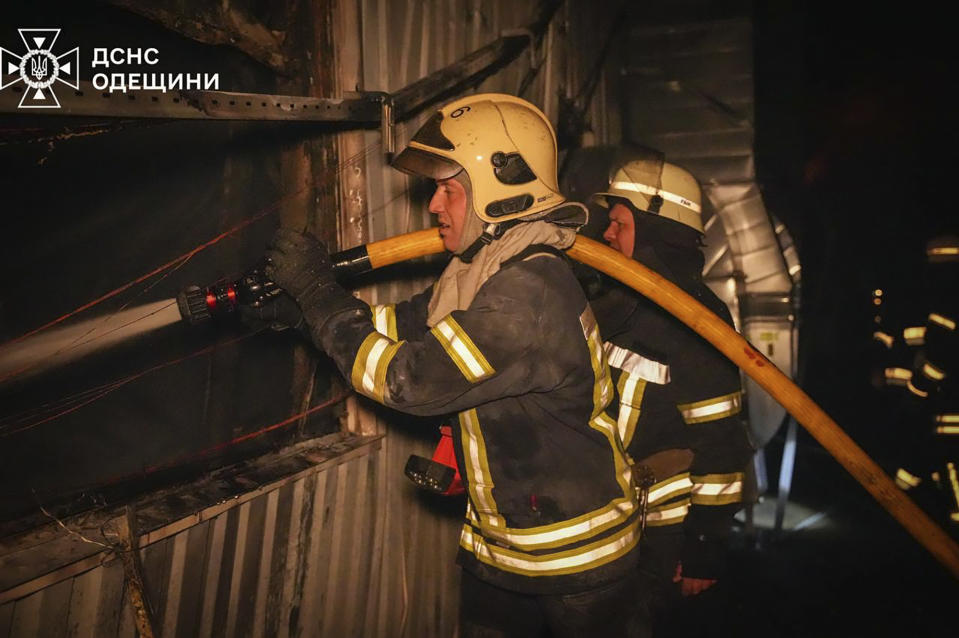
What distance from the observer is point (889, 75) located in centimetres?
1127

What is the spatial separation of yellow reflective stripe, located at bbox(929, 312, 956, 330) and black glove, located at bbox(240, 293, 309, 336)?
16.5 feet

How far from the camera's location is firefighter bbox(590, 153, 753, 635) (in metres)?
2.95

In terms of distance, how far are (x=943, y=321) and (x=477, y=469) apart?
14.9 feet

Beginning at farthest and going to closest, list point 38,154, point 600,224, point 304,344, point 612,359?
1. point 600,224
2. point 612,359
3. point 304,344
4. point 38,154

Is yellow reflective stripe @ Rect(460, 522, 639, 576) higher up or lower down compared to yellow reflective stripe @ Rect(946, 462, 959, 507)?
higher up

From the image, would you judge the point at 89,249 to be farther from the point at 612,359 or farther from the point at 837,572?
the point at 837,572

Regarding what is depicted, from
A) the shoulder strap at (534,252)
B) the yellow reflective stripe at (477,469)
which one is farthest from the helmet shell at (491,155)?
the yellow reflective stripe at (477,469)

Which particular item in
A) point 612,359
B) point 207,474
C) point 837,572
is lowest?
point 837,572

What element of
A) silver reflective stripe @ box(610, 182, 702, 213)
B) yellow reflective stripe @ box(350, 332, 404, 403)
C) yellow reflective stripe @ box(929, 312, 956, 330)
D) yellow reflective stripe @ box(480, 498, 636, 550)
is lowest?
yellow reflective stripe @ box(480, 498, 636, 550)

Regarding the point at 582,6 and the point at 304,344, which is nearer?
the point at 304,344

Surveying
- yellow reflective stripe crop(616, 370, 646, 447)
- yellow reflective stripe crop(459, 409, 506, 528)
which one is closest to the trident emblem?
yellow reflective stripe crop(459, 409, 506, 528)

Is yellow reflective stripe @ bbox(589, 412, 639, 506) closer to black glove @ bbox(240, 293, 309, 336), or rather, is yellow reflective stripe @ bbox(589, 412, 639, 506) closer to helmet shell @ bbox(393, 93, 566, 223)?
helmet shell @ bbox(393, 93, 566, 223)

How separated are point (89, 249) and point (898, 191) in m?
13.4

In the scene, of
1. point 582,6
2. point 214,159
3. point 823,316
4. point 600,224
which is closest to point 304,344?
point 214,159
